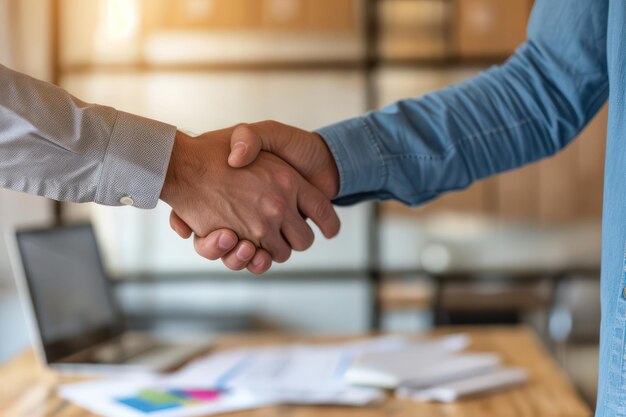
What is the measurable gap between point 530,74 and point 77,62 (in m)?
2.58

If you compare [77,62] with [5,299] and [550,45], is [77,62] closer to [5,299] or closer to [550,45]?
[5,299]

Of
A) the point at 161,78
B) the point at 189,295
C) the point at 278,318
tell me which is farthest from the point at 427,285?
the point at 161,78

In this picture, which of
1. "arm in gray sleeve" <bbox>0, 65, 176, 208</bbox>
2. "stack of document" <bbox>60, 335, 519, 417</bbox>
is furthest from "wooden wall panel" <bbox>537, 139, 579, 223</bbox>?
"arm in gray sleeve" <bbox>0, 65, 176, 208</bbox>

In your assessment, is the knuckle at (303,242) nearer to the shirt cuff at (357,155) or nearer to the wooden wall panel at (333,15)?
the shirt cuff at (357,155)

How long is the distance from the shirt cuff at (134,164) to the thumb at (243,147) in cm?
11

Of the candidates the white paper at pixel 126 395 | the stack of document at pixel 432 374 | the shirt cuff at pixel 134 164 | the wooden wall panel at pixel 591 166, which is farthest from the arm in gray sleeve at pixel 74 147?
the wooden wall panel at pixel 591 166

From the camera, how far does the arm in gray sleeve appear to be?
1161mm

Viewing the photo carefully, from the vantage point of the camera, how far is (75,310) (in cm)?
172

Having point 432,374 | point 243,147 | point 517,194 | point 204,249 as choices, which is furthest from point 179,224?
point 517,194

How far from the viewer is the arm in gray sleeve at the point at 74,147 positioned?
1161 millimetres

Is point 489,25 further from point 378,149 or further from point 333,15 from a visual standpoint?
point 378,149

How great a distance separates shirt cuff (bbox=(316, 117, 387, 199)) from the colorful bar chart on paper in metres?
0.44

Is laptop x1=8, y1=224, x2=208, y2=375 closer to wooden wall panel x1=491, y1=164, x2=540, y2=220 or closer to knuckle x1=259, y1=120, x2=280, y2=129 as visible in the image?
knuckle x1=259, y1=120, x2=280, y2=129

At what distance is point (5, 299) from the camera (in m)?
3.70
